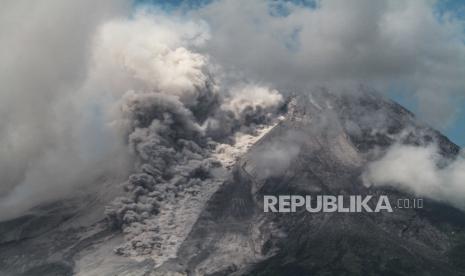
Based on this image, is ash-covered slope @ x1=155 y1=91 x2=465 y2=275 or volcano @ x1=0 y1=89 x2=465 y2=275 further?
ash-covered slope @ x1=155 y1=91 x2=465 y2=275

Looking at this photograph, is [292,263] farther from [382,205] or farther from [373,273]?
[382,205]

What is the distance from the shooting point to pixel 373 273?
107 meters

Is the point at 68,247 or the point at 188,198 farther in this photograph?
the point at 188,198

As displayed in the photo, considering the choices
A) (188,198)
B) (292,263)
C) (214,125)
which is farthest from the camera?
(214,125)

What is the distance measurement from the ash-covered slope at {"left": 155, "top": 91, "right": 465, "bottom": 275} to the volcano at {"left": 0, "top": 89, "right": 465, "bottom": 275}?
0.18m

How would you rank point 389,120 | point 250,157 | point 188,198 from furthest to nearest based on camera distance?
point 389,120 < point 250,157 < point 188,198

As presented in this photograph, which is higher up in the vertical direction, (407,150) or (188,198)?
(407,150)

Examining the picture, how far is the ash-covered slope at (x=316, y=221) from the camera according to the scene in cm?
10669

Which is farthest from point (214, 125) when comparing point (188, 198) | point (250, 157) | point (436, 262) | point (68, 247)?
point (436, 262)

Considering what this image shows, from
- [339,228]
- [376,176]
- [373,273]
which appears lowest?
[373,273]

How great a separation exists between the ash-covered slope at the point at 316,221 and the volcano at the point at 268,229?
0.18 metres

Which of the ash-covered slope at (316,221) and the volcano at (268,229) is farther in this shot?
the ash-covered slope at (316,221)

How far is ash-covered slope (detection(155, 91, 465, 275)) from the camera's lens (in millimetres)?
106688

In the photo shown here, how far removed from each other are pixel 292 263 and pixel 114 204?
30.4 metres
